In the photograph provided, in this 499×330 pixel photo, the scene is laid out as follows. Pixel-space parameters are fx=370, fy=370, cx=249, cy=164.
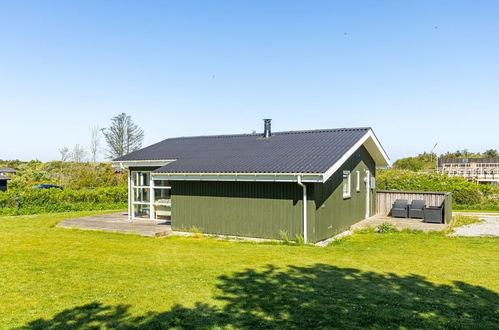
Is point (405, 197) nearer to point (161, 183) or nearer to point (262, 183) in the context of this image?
point (262, 183)

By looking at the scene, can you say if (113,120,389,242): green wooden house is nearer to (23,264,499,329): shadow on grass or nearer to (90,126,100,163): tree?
(23,264,499,329): shadow on grass

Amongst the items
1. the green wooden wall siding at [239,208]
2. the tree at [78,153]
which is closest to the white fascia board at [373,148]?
the green wooden wall siding at [239,208]

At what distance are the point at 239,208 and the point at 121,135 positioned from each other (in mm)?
49802

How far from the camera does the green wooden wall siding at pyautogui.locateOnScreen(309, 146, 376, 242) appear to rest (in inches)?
485

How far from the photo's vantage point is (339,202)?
14.1m

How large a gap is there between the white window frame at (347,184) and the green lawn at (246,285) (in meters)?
3.36

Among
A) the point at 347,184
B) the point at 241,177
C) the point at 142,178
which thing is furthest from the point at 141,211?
the point at 347,184

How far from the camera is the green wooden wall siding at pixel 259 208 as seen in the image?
1208 centimetres

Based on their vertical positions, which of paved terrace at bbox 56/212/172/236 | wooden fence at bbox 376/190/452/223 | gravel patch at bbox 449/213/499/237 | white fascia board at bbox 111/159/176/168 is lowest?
gravel patch at bbox 449/213/499/237

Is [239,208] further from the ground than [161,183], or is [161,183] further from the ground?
[161,183]

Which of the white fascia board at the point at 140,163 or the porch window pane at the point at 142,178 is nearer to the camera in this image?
the white fascia board at the point at 140,163

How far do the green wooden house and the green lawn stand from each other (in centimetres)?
133

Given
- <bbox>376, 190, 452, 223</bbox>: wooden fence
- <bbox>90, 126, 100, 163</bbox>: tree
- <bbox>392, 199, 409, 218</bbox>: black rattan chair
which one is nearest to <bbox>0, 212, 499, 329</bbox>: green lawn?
<bbox>392, 199, 409, 218</bbox>: black rattan chair

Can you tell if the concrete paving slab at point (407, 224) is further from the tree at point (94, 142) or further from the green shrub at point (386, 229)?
the tree at point (94, 142)
